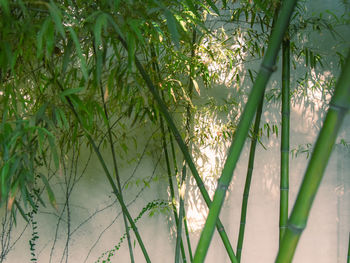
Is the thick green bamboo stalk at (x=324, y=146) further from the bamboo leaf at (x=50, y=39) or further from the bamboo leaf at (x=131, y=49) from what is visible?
the bamboo leaf at (x=50, y=39)

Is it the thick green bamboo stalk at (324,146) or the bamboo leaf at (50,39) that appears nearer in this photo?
the thick green bamboo stalk at (324,146)

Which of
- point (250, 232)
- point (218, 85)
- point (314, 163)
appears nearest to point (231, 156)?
point (314, 163)

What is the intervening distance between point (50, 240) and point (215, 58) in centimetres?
195

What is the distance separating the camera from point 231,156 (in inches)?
38.7

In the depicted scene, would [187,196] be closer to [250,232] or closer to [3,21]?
[250,232]

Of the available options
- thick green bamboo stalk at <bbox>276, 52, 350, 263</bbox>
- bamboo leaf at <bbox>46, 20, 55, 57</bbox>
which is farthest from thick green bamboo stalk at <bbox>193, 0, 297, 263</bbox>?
bamboo leaf at <bbox>46, 20, 55, 57</bbox>

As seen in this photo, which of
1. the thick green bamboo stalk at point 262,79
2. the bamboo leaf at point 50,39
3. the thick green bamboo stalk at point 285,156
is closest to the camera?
the thick green bamboo stalk at point 262,79

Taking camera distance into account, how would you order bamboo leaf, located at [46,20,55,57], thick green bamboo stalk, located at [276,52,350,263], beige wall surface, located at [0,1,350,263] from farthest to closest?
beige wall surface, located at [0,1,350,263]
bamboo leaf, located at [46,20,55,57]
thick green bamboo stalk, located at [276,52,350,263]

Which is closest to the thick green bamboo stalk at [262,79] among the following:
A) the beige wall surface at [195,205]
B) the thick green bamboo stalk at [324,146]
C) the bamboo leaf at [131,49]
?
the thick green bamboo stalk at [324,146]

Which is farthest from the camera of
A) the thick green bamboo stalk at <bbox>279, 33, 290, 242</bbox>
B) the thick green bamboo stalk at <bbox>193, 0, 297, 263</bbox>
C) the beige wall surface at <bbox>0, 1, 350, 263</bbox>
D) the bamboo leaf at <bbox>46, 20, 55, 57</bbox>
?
the beige wall surface at <bbox>0, 1, 350, 263</bbox>

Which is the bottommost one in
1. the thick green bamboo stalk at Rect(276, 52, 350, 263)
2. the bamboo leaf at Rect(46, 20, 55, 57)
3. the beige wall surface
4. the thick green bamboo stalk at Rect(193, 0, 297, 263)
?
the thick green bamboo stalk at Rect(276, 52, 350, 263)

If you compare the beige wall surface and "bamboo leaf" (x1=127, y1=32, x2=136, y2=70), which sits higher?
the beige wall surface

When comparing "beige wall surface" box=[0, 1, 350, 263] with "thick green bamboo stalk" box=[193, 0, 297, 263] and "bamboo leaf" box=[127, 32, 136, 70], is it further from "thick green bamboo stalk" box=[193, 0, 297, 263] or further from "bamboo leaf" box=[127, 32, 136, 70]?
"thick green bamboo stalk" box=[193, 0, 297, 263]

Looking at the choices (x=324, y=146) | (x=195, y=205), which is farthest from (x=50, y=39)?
(x=195, y=205)
